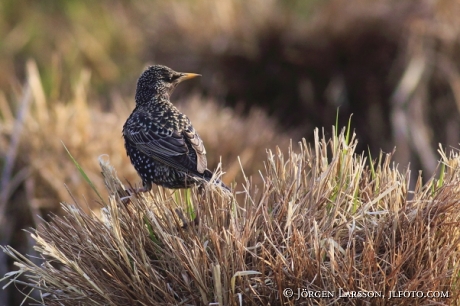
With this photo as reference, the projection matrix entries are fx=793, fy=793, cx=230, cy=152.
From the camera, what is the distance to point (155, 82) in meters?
4.53

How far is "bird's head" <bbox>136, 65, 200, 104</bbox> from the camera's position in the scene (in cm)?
452

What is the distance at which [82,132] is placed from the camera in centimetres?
618

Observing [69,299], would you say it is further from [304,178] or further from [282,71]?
[282,71]

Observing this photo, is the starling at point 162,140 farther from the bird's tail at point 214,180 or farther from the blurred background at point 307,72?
the blurred background at point 307,72

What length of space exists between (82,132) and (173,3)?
3.24 m

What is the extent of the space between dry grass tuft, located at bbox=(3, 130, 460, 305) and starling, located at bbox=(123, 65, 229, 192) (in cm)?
65

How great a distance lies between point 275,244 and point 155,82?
1958 mm

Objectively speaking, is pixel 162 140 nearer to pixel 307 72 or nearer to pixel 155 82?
pixel 155 82

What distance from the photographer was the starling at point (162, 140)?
12.5 ft

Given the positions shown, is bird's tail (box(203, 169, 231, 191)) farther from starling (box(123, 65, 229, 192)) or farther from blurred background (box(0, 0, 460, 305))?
blurred background (box(0, 0, 460, 305))

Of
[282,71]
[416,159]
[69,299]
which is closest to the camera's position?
[69,299]

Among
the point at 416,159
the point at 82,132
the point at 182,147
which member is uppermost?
the point at 182,147

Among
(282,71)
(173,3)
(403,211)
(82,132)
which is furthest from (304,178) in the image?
(173,3)

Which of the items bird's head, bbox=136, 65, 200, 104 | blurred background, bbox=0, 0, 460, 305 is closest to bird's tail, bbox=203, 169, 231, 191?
bird's head, bbox=136, 65, 200, 104
